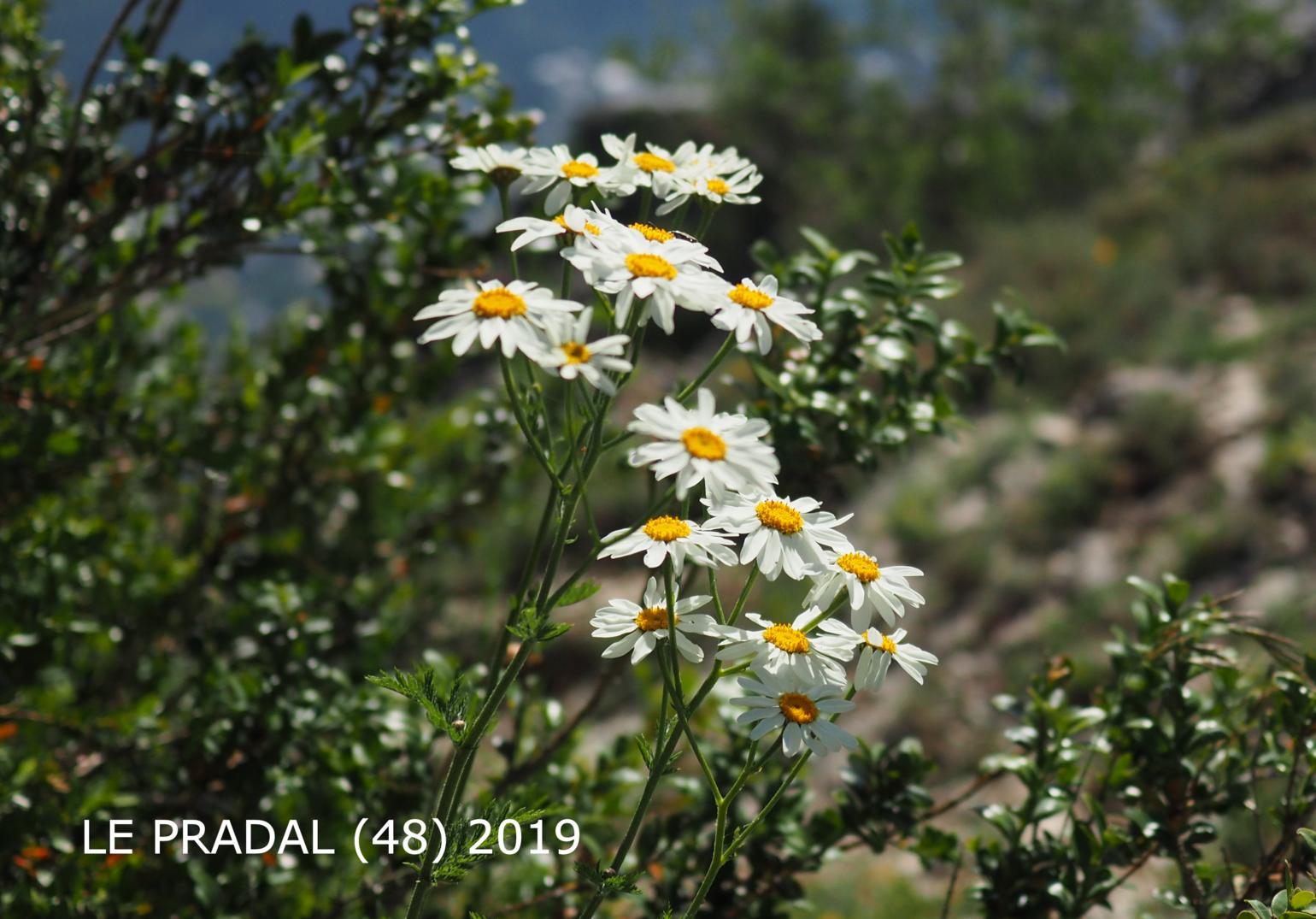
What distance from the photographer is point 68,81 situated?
2.15 metres

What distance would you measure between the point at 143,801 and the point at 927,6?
19907 mm

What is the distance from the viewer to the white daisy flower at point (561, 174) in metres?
1.24

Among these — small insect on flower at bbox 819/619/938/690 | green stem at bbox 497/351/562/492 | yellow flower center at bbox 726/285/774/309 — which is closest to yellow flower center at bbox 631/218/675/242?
yellow flower center at bbox 726/285/774/309

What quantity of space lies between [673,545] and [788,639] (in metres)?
0.16

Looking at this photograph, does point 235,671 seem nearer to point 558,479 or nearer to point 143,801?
point 143,801

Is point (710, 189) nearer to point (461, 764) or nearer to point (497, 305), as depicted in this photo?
point (497, 305)

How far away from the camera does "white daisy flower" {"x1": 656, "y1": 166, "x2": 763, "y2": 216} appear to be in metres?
1.24

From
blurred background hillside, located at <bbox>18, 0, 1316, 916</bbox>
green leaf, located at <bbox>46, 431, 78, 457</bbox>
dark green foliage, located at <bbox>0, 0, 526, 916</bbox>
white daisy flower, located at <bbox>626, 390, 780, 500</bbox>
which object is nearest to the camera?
white daisy flower, located at <bbox>626, 390, 780, 500</bbox>

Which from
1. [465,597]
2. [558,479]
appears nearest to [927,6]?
[465,597]

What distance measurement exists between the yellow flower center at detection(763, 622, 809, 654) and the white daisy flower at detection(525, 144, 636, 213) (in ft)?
1.72

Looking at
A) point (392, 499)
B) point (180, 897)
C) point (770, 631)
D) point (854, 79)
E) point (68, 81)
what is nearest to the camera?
point (770, 631)

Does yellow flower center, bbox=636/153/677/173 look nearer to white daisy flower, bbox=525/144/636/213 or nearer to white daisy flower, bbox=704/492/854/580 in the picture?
white daisy flower, bbox=525/144/636/213

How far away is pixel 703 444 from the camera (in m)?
0.98

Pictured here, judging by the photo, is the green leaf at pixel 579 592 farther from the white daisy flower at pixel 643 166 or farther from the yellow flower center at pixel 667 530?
the white daisy flower at pixel 643 166
